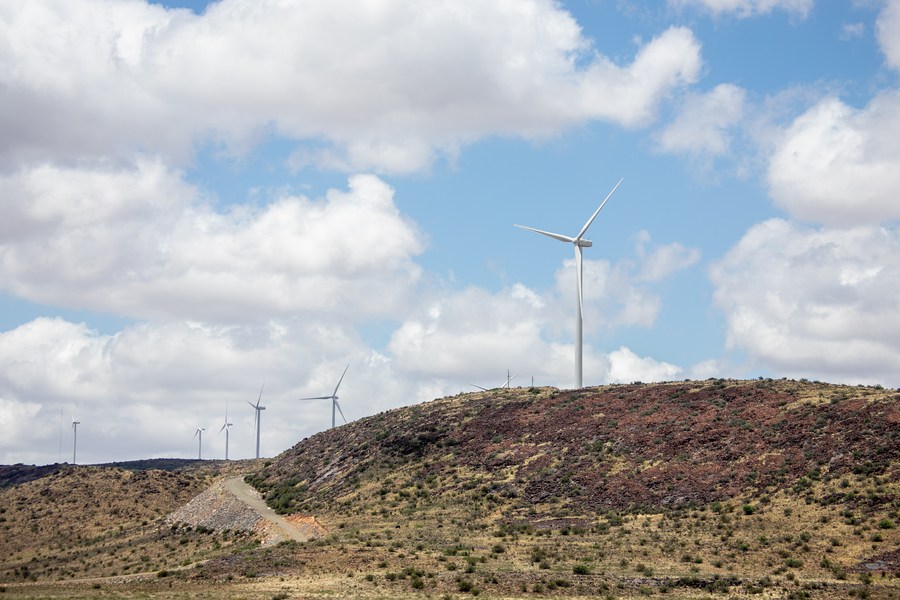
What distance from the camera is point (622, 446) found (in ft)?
373

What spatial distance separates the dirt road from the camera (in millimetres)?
106062

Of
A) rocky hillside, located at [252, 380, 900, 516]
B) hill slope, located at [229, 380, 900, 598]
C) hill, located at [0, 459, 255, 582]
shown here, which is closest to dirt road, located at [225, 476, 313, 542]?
rocky hillside, located at [252, 380, 900, 516]

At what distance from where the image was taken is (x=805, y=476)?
9131cm

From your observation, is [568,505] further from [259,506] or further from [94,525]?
[94,525]

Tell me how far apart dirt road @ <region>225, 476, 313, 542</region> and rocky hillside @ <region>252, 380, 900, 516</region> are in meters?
2.29

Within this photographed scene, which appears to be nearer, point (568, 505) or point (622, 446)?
point (568, 505)

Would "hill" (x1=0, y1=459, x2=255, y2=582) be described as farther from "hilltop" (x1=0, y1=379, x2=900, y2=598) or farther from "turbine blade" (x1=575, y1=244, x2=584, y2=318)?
"turbine blade" (x1=575, y1=244, x2=584, y2=318)

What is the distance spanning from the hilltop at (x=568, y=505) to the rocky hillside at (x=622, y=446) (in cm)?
31

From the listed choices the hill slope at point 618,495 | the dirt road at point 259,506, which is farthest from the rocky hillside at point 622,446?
the dirt road at point 259,506

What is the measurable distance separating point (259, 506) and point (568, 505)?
47.2 m

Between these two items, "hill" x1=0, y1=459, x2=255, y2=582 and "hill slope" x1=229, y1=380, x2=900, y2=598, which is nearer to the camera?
"hill slope" x1=229, y1=380, x2=900, y2=598

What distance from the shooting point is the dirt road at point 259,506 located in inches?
4176

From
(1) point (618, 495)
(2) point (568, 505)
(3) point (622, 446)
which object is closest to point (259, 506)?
(2) point (568, 505)

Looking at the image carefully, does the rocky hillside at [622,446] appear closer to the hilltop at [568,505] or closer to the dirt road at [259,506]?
the hilltop at [568,505]
